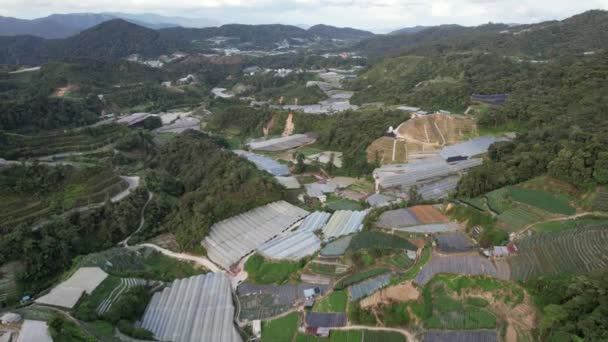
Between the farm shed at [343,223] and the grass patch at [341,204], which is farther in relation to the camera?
the grass patch at [341,204]

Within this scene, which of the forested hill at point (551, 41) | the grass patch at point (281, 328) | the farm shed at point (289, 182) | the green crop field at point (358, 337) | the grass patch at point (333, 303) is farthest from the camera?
the forested hill at point (551, 41)

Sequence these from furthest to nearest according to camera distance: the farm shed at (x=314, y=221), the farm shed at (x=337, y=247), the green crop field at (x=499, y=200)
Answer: the farm shed at (x=314, y=221) < the green crop field at (x=499, y=200) < the farm shed at (x=337, y=247)

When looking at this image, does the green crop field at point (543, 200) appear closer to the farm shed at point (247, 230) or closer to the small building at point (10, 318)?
the farm shed at point (247, 230)

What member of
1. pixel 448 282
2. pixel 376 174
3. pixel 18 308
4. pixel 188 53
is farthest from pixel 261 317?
pixel 188 53

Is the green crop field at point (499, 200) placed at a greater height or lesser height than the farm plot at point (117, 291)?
greater

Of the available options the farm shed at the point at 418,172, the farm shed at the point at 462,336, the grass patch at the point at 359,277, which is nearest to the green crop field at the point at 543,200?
the farm shed at the point at 418,172
